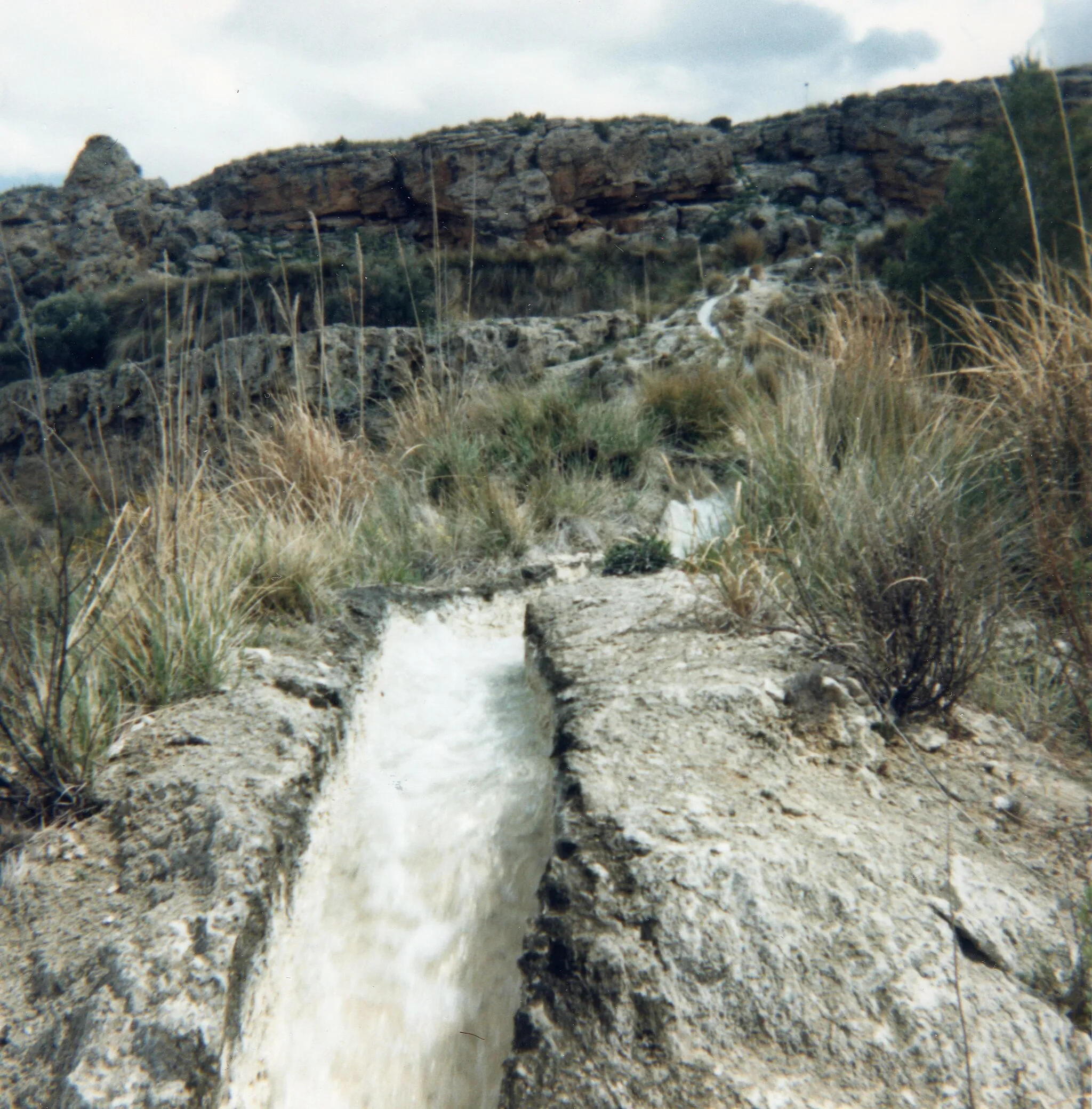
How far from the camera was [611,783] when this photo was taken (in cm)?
196

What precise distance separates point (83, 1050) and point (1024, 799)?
6.56ft

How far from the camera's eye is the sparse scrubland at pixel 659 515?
7.21 feet

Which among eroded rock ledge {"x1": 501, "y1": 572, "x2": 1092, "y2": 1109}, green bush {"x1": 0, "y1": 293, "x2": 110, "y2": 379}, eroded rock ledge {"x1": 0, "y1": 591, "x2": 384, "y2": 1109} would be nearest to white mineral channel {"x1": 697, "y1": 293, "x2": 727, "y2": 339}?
eroded rock ledge {"x1": 501, "y1": 572, "x2": 1092, "y2": 1109}

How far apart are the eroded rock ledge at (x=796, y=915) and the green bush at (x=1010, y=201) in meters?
4.46

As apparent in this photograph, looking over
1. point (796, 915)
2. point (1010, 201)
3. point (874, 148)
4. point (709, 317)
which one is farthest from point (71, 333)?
point (874, 148)

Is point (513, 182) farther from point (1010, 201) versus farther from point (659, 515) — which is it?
point (659, 515)

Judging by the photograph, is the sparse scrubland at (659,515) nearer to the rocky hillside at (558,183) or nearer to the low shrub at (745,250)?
the low shrub at (745,250)

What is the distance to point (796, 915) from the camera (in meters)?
1.56

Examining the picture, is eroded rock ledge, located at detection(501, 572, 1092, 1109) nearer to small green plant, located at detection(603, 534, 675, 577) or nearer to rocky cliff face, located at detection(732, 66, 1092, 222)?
small green plant, located at detection(603, 534, 675, 577)

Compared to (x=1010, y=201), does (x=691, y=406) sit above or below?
below

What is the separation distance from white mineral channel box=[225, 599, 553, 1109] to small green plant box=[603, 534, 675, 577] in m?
1.07

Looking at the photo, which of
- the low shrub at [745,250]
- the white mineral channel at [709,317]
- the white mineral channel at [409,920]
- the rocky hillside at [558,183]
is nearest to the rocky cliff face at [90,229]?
the rocky hillside at [558,183]

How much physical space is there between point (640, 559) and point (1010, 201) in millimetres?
4774

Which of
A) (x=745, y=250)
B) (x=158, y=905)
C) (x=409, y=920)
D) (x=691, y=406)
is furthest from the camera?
(x=745, y=250)
